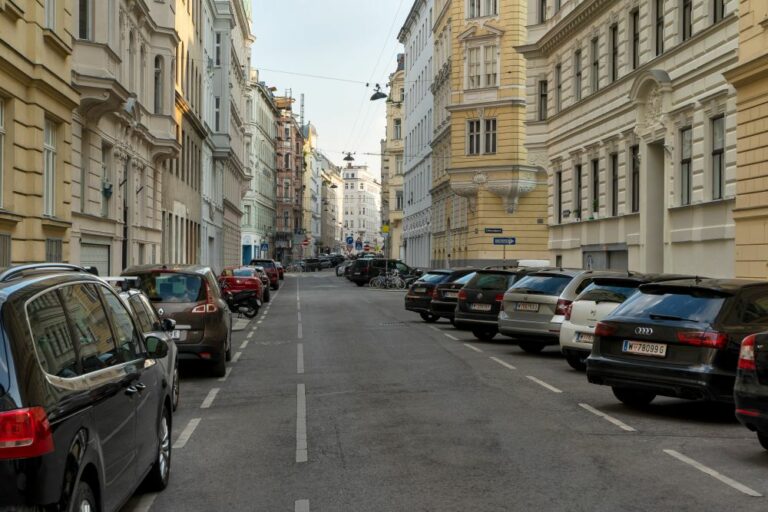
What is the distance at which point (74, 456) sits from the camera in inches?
184

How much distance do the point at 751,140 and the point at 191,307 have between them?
12.8 meters

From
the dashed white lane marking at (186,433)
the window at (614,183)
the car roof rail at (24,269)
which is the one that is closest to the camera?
the car roof rail at (24,269)

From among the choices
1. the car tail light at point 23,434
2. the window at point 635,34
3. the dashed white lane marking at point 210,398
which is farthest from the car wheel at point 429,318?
the car tail light at point 23,434

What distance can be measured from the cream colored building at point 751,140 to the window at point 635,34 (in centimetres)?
816

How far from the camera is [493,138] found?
5050 centimetres

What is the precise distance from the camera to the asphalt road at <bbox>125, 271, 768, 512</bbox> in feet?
23.1

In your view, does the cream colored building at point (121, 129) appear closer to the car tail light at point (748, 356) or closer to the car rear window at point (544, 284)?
the car rear window at point (544, 284)

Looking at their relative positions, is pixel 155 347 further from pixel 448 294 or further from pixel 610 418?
pixel 448 294

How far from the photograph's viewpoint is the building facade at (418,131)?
71.1 metres

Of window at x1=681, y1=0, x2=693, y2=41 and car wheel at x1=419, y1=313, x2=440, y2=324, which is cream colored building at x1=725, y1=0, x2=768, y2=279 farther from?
car wheel at x1=419, y1=313, x2=440, y2=324

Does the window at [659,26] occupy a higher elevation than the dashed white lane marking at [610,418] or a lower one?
higher

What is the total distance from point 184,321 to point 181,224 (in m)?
29.4

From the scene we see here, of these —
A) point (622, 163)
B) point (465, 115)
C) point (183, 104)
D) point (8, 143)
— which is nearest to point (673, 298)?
point (8, 143)

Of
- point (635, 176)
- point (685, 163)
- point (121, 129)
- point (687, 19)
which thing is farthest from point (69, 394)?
point (635, 176)
